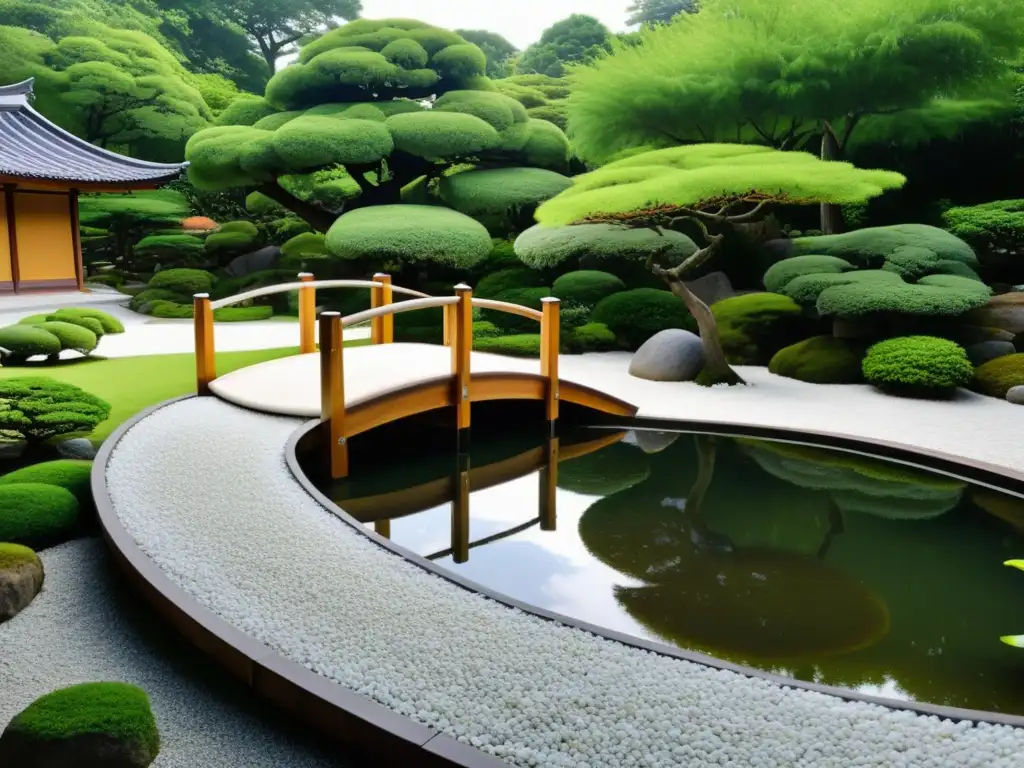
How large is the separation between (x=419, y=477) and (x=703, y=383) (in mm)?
3937

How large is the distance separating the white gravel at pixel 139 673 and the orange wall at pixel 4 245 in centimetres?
1220

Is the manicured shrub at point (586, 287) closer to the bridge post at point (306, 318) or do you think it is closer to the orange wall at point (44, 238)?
the bridge post at point (306, 318)

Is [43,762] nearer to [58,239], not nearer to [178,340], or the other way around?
[178,340]

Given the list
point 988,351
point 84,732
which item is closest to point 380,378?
point 84,732

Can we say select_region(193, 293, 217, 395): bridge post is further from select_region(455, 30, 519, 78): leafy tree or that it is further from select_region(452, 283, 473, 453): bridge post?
select_region(455, 30, 519, 78): leafy tree

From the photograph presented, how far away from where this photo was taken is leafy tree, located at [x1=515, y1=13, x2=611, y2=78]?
1168 inches

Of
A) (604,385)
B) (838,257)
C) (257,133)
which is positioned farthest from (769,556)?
(257,133)

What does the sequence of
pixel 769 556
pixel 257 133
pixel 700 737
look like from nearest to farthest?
pixel 700 737, pixel 769 556, pixel 257 133

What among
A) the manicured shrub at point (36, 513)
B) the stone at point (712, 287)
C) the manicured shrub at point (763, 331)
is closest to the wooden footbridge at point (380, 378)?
the manicured shrub at point (36, 513)

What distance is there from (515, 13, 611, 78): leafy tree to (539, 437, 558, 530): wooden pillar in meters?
24.9

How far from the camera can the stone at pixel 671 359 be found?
935cm

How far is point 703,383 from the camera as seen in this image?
29.8 ft

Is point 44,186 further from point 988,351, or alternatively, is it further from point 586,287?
point 988,351

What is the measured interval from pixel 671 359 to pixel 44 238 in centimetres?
1140
